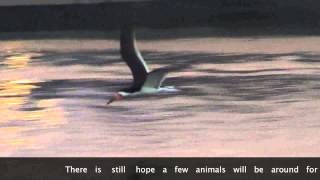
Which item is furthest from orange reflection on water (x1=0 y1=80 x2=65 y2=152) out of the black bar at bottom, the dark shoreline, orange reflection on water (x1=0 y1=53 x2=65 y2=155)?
the dark shoreline

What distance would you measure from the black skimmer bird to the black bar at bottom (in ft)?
1.45

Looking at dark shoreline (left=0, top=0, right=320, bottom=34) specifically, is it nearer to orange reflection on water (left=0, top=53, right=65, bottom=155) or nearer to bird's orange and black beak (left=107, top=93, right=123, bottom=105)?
orange reflection on water (left=0, top=53, right=65, bottom=155)

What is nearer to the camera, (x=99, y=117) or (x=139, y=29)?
(x=139, y=29)

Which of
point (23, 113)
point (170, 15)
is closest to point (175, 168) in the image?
point (170, 15)

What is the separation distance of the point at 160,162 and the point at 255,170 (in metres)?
0.45

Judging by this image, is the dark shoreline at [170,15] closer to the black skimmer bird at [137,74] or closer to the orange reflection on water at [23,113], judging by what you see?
the black skimmer bird at [137,74]

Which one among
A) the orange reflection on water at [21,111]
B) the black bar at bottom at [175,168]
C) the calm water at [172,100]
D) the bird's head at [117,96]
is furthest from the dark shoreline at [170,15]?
the black bar at bottom at [175,168]

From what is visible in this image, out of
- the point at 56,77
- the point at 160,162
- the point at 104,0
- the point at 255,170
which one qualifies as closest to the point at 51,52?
the point at 56,77

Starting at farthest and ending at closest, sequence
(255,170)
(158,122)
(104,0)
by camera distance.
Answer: (158,122), (104,0), (255,170)

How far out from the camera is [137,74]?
3182 mm

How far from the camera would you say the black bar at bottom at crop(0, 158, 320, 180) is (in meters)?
2.78

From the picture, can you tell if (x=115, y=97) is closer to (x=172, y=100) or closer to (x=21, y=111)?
(x=172, y=100)

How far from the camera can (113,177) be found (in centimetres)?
285

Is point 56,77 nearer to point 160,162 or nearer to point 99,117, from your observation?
point 99,117
